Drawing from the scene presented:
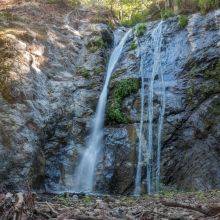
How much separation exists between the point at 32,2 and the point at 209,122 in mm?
10742

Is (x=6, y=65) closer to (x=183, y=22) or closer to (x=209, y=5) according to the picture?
(x=183, y=22)

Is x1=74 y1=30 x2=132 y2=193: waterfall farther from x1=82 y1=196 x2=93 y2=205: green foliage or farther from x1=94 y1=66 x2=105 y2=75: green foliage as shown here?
x1=82 y1=196 x2=93 y2=205: green foliage

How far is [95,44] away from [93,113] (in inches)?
160

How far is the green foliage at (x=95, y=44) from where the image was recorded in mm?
15312

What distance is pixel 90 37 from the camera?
16.2m

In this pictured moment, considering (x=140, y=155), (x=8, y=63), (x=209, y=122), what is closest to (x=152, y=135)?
(x=140, y=155)

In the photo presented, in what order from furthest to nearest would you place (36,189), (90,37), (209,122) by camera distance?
(90,37) → (209,122) → (36,189)

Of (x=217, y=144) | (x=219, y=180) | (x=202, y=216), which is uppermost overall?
(x=217, y=144)

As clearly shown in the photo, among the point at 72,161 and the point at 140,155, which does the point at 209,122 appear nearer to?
the point at 140,155

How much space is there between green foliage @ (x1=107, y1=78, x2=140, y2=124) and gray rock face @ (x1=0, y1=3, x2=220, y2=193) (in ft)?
0.45

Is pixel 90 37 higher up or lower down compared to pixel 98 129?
higher up

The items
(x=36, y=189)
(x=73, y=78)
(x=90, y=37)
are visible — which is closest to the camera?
(x=36, y=189)

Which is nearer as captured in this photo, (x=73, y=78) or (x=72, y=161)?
(x=72, y=161)

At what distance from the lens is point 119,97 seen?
12602 millimetres
